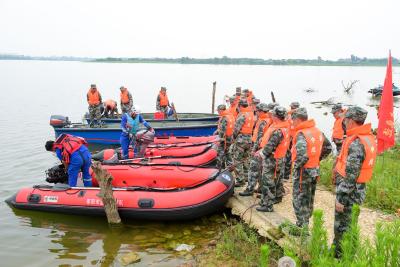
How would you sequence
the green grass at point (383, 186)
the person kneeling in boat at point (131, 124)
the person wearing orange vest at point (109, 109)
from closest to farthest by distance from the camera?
the green grass at point (383, 186), the person kneeling in boat at point (131, 124), the person wearing orange vest at point (109, 109)

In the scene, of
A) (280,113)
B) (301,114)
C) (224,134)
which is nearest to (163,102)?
(224,134)

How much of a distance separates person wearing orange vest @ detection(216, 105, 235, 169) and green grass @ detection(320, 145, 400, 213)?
219 centimetres

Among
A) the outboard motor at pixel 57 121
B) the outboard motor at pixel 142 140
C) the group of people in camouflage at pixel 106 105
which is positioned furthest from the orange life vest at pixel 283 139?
the outboard motor at pixel 57 121

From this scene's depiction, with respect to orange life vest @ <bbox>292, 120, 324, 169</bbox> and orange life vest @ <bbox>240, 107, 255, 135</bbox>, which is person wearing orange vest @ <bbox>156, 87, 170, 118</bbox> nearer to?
orange life vest @ <bbox>240, 107, 255, 135</bbox>

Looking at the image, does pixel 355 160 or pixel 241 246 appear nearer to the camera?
pixel 355 160

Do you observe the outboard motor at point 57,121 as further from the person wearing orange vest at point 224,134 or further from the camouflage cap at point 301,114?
the camouflage cap at point 301,114

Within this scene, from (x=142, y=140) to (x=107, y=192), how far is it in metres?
2.96

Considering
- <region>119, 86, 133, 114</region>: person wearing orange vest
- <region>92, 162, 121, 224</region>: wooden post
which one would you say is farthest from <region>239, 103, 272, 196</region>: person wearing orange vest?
<region>119, 86, 133, 114</region>: person wearing orange vest

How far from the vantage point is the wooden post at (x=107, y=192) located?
660 cm

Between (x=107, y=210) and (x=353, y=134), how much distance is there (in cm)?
464

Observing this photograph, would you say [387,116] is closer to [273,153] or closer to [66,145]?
[273,153]

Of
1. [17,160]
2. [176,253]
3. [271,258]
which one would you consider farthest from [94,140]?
[271,258]

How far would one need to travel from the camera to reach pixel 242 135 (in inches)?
290

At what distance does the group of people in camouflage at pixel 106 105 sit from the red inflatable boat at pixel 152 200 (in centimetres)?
721
